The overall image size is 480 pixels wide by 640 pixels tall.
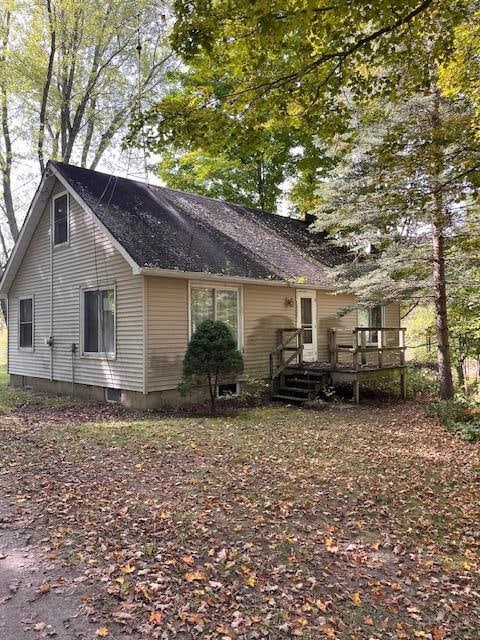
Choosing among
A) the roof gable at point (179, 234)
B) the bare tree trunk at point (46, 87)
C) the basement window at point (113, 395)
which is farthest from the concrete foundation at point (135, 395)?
the bare tree trunk at point (46, 87)

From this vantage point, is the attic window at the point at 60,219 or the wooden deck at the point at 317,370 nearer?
the wooden deck at the point at 317,370

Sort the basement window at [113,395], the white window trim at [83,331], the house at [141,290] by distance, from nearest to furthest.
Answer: the house at [141,290], the white window trim at [83,331], the basement window at [113,395]

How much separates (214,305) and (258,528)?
7673mm

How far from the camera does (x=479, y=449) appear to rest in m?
7.65

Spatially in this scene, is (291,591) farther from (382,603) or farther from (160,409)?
(160,409)

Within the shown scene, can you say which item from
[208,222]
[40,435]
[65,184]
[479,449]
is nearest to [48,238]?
[65,184]

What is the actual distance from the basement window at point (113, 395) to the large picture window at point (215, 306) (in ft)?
7.74

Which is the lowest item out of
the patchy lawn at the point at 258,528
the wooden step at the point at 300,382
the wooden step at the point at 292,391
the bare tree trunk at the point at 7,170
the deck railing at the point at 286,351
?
the patchy lawn at the point at 258,528

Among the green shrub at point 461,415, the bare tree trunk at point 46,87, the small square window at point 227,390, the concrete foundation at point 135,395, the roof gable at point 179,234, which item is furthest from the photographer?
the bare tree trunk at point 46,87

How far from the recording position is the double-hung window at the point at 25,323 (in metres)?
14.8

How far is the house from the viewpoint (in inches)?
416

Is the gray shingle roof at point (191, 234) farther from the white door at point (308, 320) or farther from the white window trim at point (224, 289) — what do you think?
the white door at point (308, 320)

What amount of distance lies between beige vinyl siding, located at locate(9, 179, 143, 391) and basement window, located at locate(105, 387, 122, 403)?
21 cm

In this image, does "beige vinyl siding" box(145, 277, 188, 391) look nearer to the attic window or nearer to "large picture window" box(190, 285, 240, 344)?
"large picture window" box(190, 285, 240, 344)
